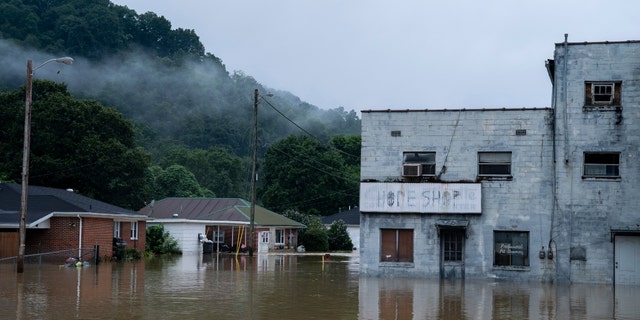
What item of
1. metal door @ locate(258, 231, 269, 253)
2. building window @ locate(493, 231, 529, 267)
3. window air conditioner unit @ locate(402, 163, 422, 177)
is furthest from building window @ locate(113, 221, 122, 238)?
building window @ locate(493, 231, 529, 267)

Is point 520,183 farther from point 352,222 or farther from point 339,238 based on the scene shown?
point 352,222

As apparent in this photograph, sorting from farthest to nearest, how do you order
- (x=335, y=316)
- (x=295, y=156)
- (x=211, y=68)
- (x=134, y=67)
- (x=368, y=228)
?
(x=211, y=68) → (x=134, y=67) → (x=295, y=156) → (x=368, y=228) → (x=335, y=316)

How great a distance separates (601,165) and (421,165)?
7.08m

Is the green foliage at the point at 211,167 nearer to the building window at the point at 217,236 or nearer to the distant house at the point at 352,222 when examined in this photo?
the distant house at the point at 352,222

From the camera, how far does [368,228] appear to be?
33.8m

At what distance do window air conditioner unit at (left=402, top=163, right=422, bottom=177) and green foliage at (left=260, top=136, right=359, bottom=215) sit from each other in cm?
5908

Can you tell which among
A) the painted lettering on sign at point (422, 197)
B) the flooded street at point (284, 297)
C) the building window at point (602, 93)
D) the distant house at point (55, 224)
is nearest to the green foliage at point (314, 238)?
the distant house at point (55, 224)

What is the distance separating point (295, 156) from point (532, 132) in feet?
209

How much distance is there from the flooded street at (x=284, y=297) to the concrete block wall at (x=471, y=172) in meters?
1.40

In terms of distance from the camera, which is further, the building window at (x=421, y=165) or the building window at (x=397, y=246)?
the building window at (x=421, y=165)

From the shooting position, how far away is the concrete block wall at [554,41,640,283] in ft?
102

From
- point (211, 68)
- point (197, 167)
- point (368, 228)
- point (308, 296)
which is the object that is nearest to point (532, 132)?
point (368, 228)

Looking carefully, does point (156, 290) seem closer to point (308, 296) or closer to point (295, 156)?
point (308, 296)

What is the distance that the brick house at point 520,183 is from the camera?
31359 millimetres
